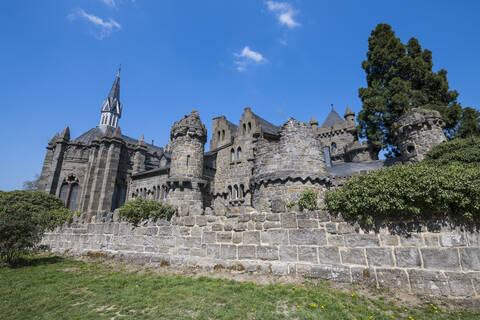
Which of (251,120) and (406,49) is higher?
(406,49)

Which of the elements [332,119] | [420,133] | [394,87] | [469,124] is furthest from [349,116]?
[420,133]

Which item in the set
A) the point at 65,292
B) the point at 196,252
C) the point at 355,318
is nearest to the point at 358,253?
the point at 355,318

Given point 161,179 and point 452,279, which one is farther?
point 161,179

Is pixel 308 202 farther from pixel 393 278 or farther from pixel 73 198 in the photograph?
pixel 73 198

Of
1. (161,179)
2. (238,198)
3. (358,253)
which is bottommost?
(358,253)

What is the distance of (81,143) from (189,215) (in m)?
31.7

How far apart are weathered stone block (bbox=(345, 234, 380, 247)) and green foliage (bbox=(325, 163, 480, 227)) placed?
352 millimetres

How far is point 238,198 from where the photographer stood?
992 inches

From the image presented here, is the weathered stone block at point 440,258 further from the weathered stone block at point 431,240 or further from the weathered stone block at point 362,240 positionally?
the weathered stone block at point 362,240

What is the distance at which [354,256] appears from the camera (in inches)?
265

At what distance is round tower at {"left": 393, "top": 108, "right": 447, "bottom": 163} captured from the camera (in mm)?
16169

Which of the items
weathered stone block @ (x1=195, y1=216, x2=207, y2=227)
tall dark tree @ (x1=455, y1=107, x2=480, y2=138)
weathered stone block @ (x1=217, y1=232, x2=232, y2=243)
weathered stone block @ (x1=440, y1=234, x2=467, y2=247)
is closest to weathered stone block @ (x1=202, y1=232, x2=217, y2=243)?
weathered stone block @ (x1=217, y1=232, x2=232, y2=243)

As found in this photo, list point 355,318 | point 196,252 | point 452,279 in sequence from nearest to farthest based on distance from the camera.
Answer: point 355,318 < point 452,279 < point 196,252

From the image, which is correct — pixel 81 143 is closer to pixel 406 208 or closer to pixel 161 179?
pixel 161 179
